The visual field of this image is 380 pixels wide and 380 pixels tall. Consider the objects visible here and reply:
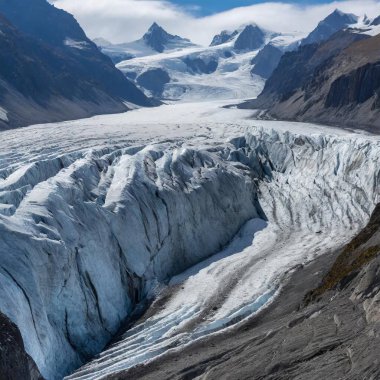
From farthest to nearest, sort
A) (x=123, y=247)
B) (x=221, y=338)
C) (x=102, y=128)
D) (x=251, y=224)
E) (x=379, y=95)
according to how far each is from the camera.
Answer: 1. (x=379, y=95)
2. (x=102, y=128)
3. (x=251, y=224)
4. (x=123, y=247)
5. (x=221, y=338)

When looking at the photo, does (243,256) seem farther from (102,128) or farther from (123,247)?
(102,128)

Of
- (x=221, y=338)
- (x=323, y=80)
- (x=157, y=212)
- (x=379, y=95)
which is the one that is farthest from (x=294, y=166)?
(x=323, y=80)

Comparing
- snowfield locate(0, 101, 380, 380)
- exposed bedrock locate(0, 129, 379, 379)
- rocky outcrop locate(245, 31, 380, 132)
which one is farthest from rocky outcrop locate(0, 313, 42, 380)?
rocky outcrop locate(245, 31, 380, 132)

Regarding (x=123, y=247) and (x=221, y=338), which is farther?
(x=123, y=247)

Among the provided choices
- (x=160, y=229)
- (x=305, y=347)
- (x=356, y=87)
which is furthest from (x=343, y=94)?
(x=305, y=347)

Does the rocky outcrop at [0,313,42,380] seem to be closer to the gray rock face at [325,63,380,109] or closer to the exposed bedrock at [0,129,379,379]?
the exposed bedrock at [0,129,379,379]

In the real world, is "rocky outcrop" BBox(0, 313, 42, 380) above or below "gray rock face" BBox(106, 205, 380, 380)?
above

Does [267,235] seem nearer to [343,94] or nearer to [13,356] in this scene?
[13,356]

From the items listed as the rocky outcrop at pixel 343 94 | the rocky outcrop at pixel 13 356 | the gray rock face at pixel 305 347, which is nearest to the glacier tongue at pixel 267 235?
the gray rock face at pixel 305 347

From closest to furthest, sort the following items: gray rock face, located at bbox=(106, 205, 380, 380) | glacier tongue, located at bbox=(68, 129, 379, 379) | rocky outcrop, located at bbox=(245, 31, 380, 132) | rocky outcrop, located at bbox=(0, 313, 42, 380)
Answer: gray rock face, located at bbox=(106, 205, 380, 380), rocky outcrop, located at bbox=(0, 313, 42, 380), glacier tongue, located at bbox=(68, 129, 379, 379), rocky outcrop, located at bbox=(245, 31, 380, 132)
